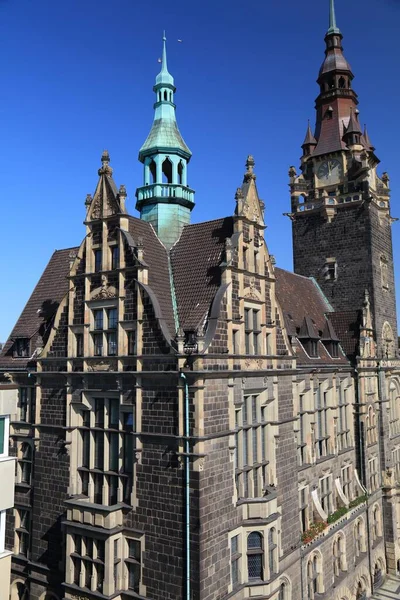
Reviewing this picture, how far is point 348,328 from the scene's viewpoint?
40.6m

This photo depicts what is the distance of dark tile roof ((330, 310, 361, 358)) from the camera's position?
39531mm

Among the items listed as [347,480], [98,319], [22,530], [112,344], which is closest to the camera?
[112,344]

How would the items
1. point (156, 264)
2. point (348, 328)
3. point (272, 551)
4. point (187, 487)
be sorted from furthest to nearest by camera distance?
point (348, 328) < point (156, 264) < point (272, 551) < point (187, 487)

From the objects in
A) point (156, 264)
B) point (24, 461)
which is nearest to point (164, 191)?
point (156, 264)

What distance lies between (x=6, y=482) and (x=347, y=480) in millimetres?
25015

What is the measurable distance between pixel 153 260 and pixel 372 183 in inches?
1046

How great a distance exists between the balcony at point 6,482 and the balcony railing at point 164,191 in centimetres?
1607

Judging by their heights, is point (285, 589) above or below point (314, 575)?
above

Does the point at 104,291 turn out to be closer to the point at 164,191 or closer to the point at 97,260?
the point at 97,260

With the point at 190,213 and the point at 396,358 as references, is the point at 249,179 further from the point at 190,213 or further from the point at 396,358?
the point at 396,358

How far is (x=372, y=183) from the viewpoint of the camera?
44.4m

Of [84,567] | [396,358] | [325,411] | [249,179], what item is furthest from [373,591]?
[249,179]

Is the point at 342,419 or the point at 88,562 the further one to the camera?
the point at 342,419

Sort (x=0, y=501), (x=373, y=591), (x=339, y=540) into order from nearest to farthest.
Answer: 1. (x=0, y=501)
2. (x=339, y=540)
3. (x=373, y=591)
